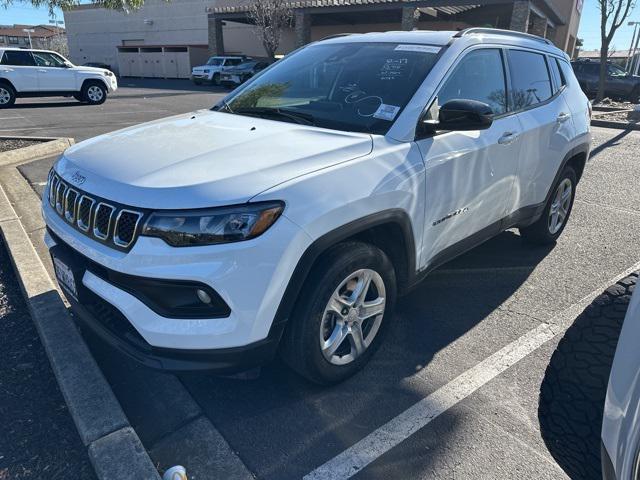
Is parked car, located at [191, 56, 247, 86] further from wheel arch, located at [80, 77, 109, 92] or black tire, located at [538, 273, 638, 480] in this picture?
black tire, located at [538, 273, 638, 480]

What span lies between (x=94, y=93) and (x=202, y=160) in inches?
691

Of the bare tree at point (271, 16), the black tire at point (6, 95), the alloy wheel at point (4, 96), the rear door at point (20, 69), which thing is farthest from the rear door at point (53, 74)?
the bare tree at point (271, 16)

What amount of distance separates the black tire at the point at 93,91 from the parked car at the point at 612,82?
19872 mm

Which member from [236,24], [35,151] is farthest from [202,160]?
[236,24]

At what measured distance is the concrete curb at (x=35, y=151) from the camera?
7.39 m

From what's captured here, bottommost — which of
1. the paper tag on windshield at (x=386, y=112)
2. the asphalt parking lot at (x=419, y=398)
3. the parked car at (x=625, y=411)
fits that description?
the asphalt parking lot at (x=419, y=398)

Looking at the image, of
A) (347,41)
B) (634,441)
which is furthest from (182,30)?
(634,441)

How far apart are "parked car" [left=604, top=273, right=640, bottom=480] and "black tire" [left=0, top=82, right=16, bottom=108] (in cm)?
1873

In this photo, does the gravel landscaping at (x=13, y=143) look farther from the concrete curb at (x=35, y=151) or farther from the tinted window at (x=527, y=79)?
the tinted window at (x=527, y=79)

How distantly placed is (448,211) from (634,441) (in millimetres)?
1869

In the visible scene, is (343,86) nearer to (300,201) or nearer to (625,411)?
(300,201)

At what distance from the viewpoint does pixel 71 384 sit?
8.55 feet

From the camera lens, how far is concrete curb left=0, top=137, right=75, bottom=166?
24.3 feet

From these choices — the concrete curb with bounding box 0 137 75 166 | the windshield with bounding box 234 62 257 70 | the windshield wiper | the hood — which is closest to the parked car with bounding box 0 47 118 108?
the concrete curb with bounding box 0 137 75 166
